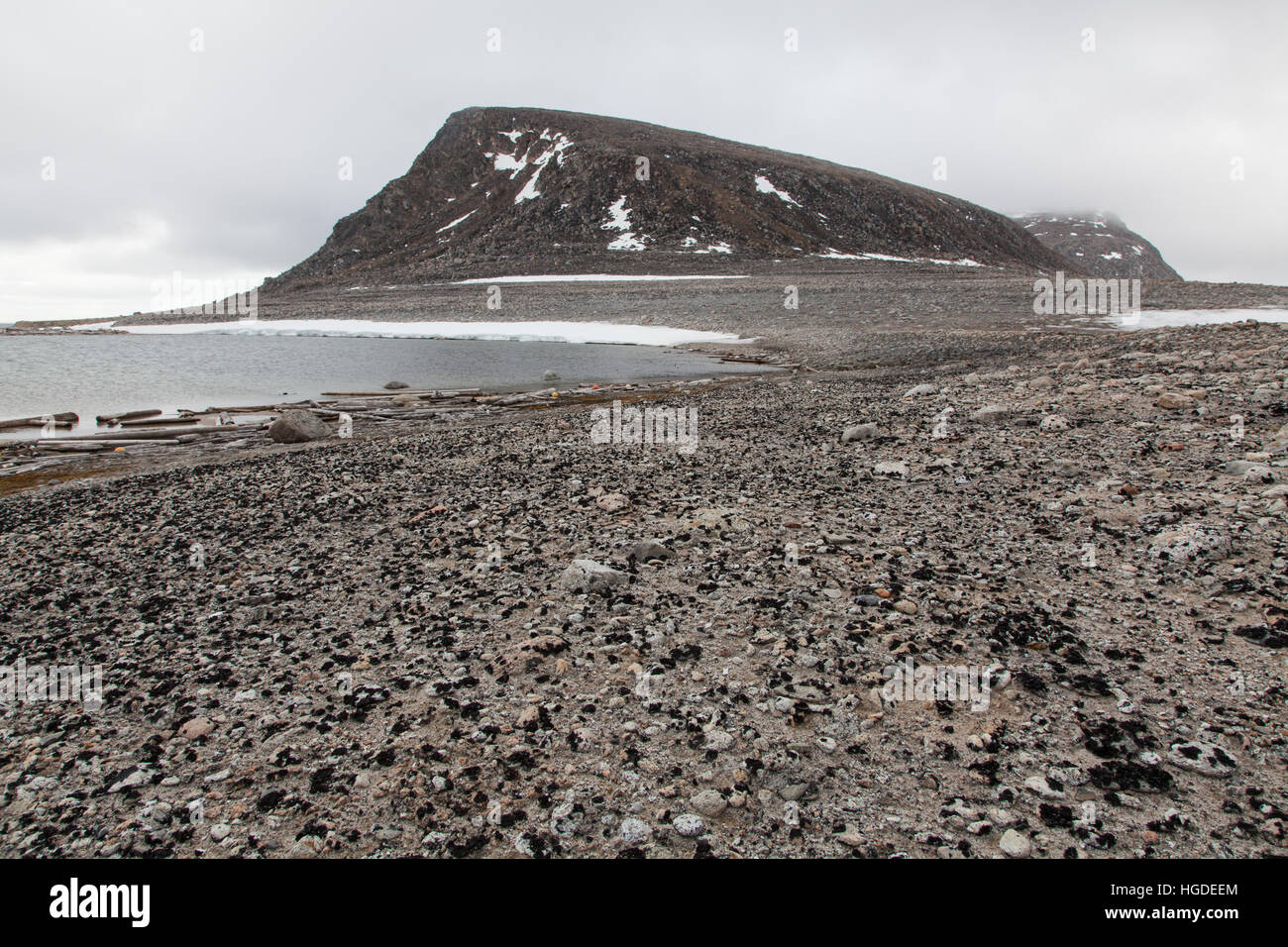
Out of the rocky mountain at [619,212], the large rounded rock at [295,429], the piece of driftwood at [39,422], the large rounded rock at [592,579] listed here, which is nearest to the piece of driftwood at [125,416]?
the piece of driftwood at [39,422]

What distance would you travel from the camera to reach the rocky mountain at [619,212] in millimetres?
124938

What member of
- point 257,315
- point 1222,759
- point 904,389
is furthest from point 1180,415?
point 257,315

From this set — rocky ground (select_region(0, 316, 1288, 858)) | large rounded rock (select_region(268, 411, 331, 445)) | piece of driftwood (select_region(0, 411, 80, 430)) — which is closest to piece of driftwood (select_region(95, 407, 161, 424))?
piece of driftwood (select_region(0, 411, 80, 430))

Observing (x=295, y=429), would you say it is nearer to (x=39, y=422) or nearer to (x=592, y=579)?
(x=39, y=422)

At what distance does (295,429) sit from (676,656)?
1608cm

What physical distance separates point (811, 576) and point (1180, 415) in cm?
1087

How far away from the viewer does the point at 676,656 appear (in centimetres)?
648

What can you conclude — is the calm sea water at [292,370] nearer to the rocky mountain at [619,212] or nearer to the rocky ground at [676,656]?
the rocky ground at [676,656]

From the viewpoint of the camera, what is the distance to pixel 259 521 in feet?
36.3

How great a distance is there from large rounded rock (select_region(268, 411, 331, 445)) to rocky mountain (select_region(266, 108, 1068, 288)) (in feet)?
302

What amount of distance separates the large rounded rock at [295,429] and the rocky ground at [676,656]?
601cm

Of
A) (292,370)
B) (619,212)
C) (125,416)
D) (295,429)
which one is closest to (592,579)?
(295,429)

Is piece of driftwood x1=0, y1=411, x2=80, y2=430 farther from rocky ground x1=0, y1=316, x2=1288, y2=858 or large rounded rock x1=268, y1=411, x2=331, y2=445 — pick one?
rocky ground x1=0, y1=316, x2=1288, y2=858
